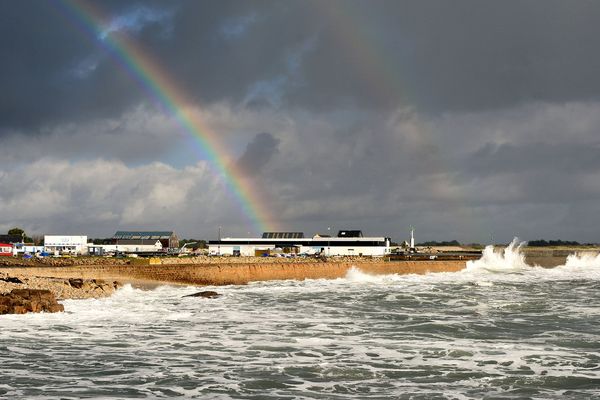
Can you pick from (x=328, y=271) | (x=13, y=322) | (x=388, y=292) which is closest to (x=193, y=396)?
(x=13, y=322)

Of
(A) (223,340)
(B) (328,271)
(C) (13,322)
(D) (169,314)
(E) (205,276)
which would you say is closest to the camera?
(A) (223,340)

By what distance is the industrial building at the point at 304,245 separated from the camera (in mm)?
132000

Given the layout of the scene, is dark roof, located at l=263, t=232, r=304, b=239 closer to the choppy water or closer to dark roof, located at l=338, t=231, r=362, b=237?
dark roof, located at l=338, t=231, r=362, b=237

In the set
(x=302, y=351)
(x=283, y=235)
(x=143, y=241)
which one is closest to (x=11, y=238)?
(x=143, y=241)

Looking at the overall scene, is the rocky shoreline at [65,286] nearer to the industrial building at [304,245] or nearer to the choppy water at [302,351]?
Result: the choppy water at [302,351]

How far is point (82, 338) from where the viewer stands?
80.0ft

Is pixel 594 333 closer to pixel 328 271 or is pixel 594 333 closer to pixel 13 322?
pixel 13 322

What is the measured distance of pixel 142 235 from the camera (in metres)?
158

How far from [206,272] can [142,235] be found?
3930 inches

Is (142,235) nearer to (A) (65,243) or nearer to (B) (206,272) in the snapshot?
(A) (65,243)

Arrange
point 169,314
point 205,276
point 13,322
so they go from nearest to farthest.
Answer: point 13,322 → point 169,314 → point 205,276

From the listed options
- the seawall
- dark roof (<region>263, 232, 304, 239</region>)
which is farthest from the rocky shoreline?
dark roof (<region>263, 232, 304, 239</region>)

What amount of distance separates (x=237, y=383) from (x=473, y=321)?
658 inches

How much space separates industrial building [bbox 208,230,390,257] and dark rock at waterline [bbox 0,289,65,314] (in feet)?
301
